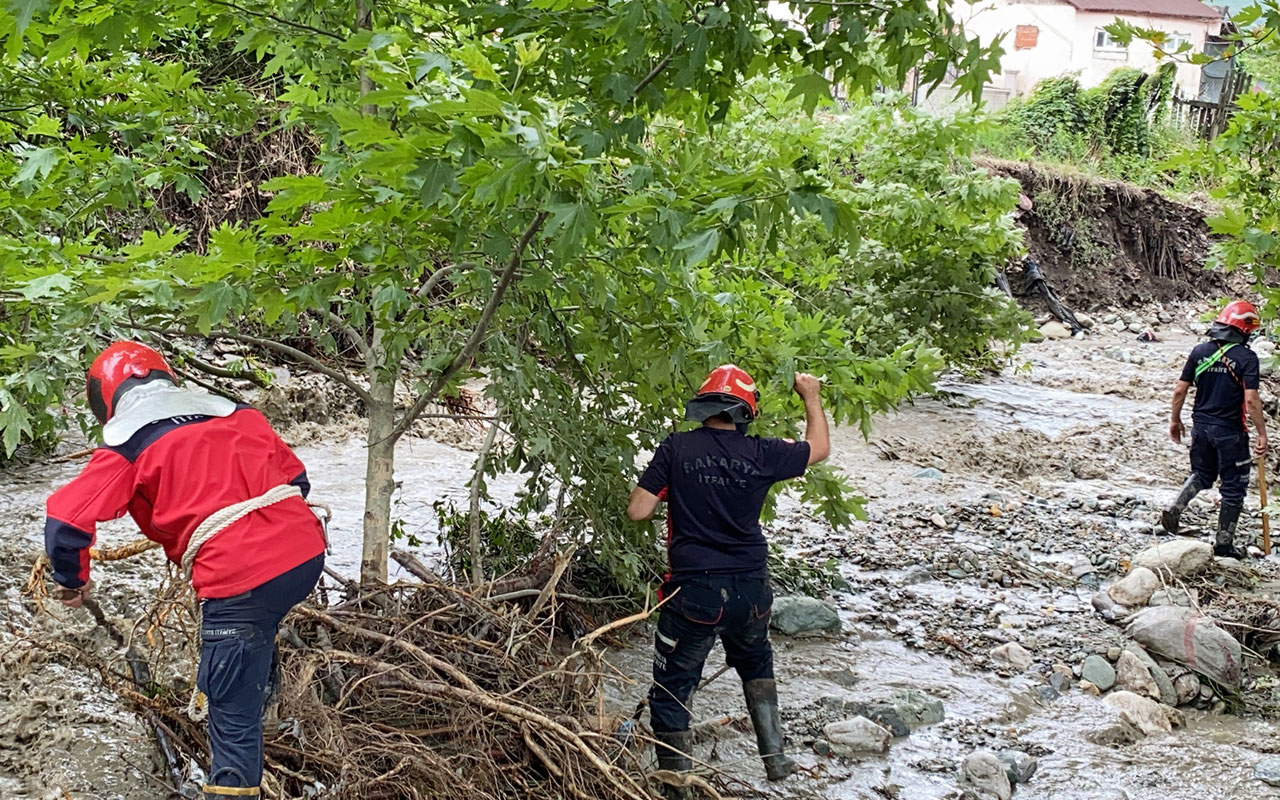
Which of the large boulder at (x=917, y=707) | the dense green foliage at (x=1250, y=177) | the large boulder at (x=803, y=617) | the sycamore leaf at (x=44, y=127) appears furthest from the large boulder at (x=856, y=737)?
the sycamore leaf at (x=44, y=127)

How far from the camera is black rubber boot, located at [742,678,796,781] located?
4.27 meters

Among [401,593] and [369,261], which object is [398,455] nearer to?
[401,593]

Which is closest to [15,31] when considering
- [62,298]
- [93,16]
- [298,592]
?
[93,16]

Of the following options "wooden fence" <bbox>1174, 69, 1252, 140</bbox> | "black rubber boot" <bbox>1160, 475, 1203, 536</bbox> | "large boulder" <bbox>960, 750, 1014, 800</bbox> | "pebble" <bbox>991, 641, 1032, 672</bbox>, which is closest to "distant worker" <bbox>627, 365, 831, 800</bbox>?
"large boulder" <bbox>960, 750, 1014, 800</bbox>

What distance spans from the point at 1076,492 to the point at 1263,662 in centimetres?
366

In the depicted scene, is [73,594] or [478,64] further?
[73,594]

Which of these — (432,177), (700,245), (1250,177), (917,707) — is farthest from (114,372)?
(1250,177)

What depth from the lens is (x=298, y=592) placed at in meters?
3.29

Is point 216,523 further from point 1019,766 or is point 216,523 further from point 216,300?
point 1019,766

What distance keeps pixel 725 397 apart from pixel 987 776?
1.89 meters

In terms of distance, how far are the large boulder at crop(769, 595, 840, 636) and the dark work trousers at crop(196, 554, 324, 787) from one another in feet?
10.9

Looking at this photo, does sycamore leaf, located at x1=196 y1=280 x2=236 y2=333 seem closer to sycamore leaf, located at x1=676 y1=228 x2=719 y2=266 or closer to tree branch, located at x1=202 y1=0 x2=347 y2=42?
tree branch, located at x1=202 y1=0 x2=347 y2=42

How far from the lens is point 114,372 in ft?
10.5

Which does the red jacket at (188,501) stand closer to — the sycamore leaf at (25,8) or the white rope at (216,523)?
the white rope at (216,523)
